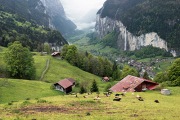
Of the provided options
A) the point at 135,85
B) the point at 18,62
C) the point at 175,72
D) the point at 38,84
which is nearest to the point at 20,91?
the point at 38,84

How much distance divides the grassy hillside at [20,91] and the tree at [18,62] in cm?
2116

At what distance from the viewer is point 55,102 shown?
46531 millimetres

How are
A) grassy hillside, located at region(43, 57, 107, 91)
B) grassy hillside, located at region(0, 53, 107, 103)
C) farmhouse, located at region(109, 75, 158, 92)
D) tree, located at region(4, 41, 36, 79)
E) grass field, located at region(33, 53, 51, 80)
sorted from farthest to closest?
grass field, located at region(33, 53, 51, 80)
grassy hillside, located at region(43, 57, 107, 91)
tree, located at region(4, 41, 36, 79)
grassy hillside, located at region(0, 53, 107, 103)
farmhouse, located at region(109, 75, 158, 92)

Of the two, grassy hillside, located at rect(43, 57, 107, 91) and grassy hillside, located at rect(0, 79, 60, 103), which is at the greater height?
grassy hillside, located at rect(43, 57, 107, 91)

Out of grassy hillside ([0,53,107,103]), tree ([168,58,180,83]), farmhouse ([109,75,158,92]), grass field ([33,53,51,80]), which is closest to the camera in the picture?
farmhouse ([109,75,158,92])

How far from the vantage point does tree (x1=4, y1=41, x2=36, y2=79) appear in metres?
114

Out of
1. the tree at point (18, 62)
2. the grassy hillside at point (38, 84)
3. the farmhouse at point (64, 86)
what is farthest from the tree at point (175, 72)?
the tree at point (18, 62)

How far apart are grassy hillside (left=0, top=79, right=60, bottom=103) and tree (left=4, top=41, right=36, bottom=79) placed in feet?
69.4

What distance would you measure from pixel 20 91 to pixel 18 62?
1408 inches

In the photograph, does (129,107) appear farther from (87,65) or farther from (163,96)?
(87,65)

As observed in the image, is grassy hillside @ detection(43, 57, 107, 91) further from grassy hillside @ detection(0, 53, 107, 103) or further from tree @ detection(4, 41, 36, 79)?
tree @ detection(4, 41, 36, 79)

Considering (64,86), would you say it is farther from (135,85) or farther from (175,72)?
(175,72)

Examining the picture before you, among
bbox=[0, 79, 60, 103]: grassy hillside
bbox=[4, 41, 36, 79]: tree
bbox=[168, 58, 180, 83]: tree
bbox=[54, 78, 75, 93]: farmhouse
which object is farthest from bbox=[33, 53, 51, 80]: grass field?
bbox=[168, 58, 180, 83]: tree

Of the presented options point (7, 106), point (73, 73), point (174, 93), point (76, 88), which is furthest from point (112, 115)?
point (73, 73)
